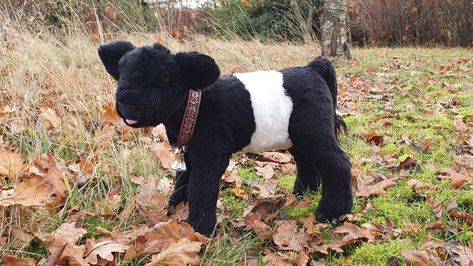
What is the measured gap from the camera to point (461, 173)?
3.15 metres

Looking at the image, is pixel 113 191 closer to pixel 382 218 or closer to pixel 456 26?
pixel 382 218

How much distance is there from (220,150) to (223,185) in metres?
0.93

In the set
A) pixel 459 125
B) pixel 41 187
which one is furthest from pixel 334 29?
pixel 41 187

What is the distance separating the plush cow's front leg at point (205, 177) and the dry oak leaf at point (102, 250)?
0.43 meters

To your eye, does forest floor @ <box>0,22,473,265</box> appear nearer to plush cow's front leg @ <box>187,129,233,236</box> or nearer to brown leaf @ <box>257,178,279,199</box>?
brown leaf @ <box>257,178,279,199</box>

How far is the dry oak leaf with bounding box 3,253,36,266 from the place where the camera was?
183 cm

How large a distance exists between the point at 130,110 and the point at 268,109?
78 cm

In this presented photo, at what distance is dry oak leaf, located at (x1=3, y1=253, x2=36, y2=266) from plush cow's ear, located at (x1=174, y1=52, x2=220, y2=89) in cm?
105

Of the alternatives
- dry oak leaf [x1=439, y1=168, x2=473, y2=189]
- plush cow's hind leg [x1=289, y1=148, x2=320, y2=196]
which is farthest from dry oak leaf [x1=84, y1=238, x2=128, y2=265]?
dry oak leaf [x1=439, y1=168, x2=473, y2=189]

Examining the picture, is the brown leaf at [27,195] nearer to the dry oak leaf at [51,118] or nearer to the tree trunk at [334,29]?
the dry oak leaf at [51,118]

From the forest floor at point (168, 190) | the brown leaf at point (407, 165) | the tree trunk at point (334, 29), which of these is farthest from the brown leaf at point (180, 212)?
the tree trunk at point (334, 29)

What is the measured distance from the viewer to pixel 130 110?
2.04 meters

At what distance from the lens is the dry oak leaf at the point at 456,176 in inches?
117

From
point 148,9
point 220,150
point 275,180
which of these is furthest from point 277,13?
point 220,150
